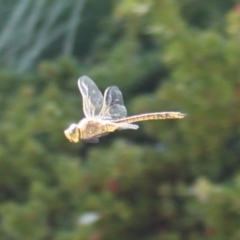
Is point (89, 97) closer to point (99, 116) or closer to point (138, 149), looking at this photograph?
point (99, 116)

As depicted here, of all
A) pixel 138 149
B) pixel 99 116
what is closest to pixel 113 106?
pixel 99 116

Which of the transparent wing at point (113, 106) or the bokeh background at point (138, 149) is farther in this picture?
the bokeh background at point (138, 149)

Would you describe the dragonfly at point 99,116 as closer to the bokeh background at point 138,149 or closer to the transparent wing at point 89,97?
the transparent wing at point 89,97

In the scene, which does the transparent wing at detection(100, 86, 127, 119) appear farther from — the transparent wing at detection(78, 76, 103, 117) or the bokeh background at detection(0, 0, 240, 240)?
the bokeh background at detection(0, 0, 240, 240)

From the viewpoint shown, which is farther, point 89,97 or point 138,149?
point 138,149

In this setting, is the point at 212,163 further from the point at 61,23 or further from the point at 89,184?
the point at 61,23

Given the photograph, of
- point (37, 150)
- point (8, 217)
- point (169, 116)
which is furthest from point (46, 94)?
point (169, 116)

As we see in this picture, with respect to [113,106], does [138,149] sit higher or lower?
higher

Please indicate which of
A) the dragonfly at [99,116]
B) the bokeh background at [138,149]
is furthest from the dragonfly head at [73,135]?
the bokeh background at [138,149]
